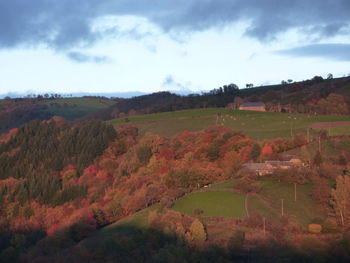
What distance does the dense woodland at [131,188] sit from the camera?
39.6m

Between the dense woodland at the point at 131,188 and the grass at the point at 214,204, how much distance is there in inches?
52.1

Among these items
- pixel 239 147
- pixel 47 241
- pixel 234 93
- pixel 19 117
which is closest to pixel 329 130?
pixel 239 147

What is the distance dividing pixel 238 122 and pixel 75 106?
9543 centimetres

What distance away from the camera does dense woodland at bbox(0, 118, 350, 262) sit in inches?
1559

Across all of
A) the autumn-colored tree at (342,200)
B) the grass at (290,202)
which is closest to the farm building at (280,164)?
the grass at (290,202)

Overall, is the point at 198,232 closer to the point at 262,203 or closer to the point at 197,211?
the point at 197,211

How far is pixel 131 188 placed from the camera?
231ft

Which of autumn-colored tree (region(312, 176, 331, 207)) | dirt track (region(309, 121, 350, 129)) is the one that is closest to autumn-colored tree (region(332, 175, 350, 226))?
autumn-colored tree (region(312, 176, 331, 207))

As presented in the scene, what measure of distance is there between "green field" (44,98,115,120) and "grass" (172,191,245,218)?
11612 centimetres

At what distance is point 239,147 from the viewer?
73.9 m

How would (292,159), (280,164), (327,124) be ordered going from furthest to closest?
(327,124) → (292,159) → (280,164)

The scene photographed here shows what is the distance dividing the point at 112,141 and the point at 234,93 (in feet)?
164

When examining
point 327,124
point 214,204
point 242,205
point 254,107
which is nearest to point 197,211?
point 214,204

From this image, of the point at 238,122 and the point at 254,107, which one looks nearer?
the point at 238,122
